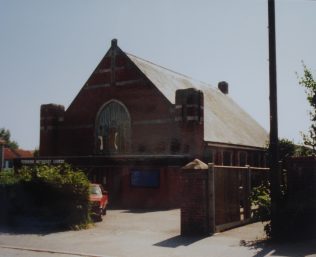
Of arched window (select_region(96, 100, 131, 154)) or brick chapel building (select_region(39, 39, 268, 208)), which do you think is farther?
arched window (select_region(96, 100, 131, 154))

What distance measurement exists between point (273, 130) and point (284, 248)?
3.29 meters

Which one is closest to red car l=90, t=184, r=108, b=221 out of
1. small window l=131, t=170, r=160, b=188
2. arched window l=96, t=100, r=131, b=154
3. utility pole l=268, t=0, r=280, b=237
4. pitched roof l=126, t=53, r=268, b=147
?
small window l=131, t=170, r=160, b=188

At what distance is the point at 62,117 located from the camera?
34.7 metres

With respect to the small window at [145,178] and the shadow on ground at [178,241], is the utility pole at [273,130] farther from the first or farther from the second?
the small window at [145,178]

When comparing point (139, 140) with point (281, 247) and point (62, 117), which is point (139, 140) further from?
point (281, 247)

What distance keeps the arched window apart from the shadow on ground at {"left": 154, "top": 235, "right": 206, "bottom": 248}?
60.5ft

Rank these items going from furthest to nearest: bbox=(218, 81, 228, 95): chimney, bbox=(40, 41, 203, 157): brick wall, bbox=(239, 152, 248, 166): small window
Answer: bbox=(218, 81, 228, 95): chimney < bbox=(239, 152, 248, 166): small window < bbox=(40, 41, 203, 157): brick wall

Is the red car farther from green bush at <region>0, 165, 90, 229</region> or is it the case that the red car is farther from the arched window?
the arched window

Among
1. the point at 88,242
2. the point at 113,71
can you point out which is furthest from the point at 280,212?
the point at 113,71

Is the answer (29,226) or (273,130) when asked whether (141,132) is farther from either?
(273,130)

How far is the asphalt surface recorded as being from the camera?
10359mm

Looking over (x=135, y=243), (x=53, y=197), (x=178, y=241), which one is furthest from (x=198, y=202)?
(x=53, y=197)

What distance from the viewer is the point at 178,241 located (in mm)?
11992

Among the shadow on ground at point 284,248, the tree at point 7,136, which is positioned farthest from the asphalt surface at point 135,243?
the tree at point 7,136
